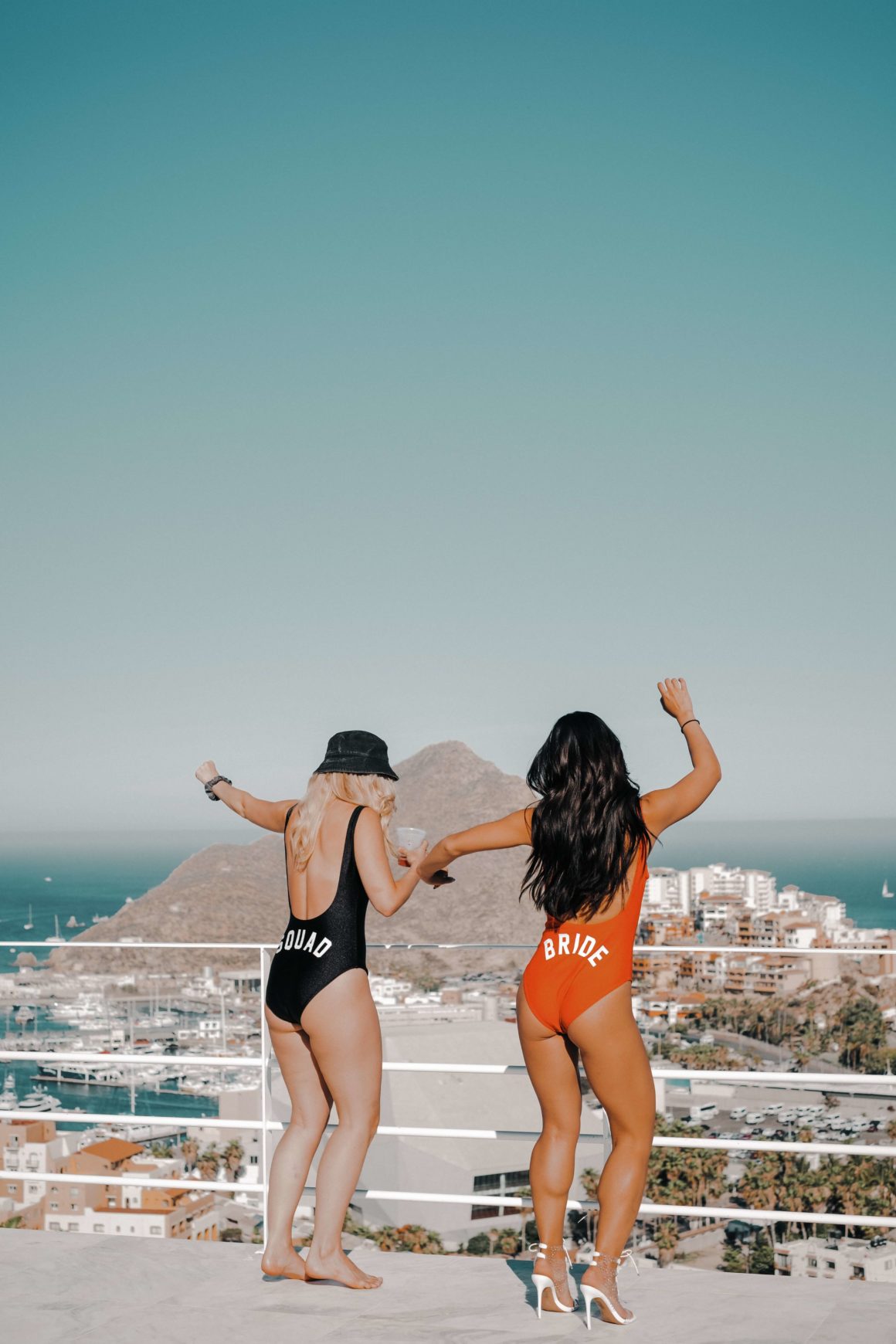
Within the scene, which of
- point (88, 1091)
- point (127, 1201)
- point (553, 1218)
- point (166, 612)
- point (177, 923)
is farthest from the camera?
point (166, 612)

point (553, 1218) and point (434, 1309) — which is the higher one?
point (553, 1218)

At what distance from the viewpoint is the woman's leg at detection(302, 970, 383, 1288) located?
3.04 m

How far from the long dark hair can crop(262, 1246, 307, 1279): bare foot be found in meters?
1.24

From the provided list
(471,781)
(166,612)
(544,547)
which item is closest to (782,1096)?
(471,781)

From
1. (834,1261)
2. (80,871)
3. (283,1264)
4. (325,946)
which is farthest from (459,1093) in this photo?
(80,871)

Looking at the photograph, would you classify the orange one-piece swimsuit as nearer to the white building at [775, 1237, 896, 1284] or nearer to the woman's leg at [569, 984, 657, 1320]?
the woman's leg at [569, 984, 657, 1320]

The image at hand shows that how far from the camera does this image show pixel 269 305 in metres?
23.9

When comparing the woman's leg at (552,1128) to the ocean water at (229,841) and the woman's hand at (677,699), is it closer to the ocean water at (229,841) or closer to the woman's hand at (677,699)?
the ocean water at (229,841)

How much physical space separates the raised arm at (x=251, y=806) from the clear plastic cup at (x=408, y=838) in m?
0.35

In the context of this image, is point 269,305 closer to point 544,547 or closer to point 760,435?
point 760,435

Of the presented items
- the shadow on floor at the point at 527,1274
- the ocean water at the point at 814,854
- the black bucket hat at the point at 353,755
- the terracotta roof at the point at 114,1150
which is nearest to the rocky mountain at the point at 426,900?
the ocean water at the point at 814,854

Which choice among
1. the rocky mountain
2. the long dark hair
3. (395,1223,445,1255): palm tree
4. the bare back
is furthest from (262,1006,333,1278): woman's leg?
the rocky mountain

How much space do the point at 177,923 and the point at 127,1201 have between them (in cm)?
1539

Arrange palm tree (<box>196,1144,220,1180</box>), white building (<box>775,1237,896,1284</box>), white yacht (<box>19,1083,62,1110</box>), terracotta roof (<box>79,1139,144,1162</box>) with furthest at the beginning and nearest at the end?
white yacht (<box>19,1083,62,1110</box>) < palm tree (<box>196,1144,220,1180</box>) < terracotta roof (<box>79,1139,144,1162</box>) < white building (<box>775,1237,896,1284</box>)
